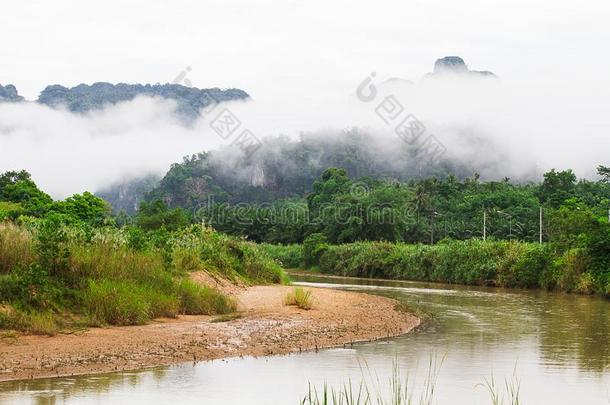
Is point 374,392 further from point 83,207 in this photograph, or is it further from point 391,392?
point 83,207

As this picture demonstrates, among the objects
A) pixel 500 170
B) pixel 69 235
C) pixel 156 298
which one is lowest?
pixel 156 298

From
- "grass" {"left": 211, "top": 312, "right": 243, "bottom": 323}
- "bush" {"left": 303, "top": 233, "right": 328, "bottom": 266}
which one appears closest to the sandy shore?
"grass" {"left": 211, "top": 312, "right": 243, "bottom": 323}

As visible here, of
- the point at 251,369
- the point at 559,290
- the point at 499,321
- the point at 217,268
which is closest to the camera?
the point at 251,369

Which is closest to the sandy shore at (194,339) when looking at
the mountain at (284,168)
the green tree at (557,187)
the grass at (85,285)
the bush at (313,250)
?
the grass at (85,285)

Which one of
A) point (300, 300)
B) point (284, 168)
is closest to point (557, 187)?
point (300, 300)

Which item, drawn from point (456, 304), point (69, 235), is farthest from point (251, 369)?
point (456, 304)

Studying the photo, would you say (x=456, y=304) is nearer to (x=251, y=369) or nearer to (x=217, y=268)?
(x=217, y=268)

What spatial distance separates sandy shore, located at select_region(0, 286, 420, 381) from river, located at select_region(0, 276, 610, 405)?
1.92 ft

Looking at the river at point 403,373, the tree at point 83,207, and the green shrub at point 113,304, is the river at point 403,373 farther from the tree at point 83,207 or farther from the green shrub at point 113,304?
the tree at point 83,207

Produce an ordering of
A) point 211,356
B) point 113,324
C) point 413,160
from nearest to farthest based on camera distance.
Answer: point 211,356, point 113,324, point 413,160

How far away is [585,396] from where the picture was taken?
40.6 feet

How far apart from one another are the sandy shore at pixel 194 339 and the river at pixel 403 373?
1.92 ft

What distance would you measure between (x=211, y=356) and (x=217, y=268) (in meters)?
14.3

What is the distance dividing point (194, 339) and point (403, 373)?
4.59 m
